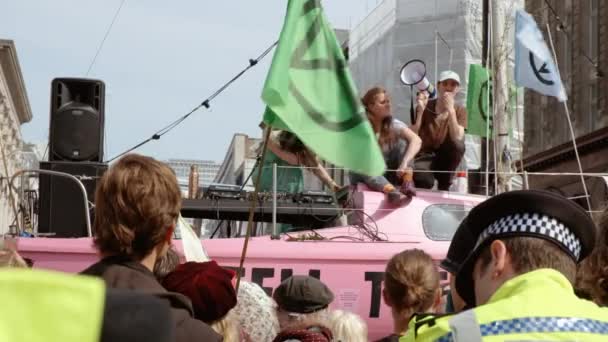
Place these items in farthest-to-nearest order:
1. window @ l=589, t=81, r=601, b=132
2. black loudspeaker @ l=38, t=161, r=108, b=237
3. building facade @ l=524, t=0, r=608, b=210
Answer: window @ l=589, t=81, r=601, b=132, building facade @ l=524, t=0, r=608, b=210, black loudspeaker @ l=38, t=161, r=108, b=237

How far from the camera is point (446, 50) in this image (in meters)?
33.5

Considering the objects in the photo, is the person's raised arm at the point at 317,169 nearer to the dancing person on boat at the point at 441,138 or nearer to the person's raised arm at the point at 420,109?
the dancing person on boat at the point at 441,138

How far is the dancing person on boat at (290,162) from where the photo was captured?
10828 mm

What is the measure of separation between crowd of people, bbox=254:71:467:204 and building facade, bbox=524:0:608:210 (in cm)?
1628

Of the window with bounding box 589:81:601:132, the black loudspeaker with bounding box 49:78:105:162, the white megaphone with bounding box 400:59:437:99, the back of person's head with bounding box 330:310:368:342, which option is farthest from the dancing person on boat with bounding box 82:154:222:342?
the window with bounding box 589:81:601:132

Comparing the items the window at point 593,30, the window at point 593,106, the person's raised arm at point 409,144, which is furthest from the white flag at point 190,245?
the window at point 593,30

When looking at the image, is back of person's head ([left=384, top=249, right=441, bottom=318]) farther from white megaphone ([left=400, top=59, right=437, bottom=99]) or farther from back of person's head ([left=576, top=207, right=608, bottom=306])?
white megaphone ([left=400, top=59, right=437, bottom=99])

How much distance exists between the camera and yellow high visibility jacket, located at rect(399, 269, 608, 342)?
218 centimetres

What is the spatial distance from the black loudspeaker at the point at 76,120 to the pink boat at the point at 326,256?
151 inches

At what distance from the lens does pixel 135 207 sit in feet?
10.2

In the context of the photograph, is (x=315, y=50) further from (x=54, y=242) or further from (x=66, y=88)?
(x=66, y=88)

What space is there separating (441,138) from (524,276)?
933 centimetres

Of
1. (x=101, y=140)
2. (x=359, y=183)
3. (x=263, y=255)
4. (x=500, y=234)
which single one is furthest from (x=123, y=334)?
(x=101, y=140)

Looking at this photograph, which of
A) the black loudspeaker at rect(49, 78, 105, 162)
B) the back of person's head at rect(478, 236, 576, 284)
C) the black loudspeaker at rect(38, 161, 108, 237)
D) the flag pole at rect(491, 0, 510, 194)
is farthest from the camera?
the flag pole at rect(491, 0, 510, 194)
